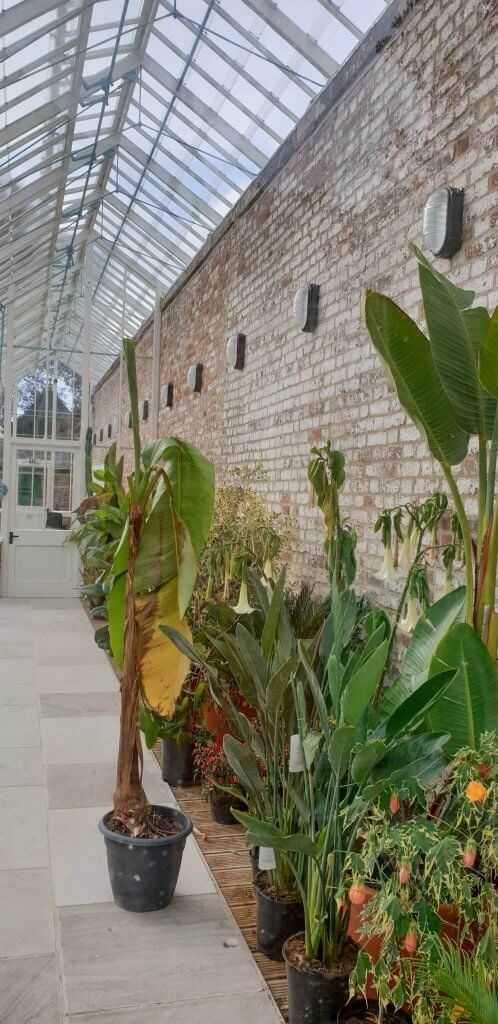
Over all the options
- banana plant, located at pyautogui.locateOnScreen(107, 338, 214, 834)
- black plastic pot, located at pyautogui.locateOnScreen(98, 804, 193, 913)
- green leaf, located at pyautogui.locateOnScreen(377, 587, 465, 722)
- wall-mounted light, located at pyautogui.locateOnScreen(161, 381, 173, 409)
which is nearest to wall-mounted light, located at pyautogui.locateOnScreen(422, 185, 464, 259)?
banana plant, located at pyautogui.locateOnScreen(107, 338, 214, 834)

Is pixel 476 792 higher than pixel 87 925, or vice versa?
pixel 476 792

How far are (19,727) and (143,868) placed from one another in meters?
2.27

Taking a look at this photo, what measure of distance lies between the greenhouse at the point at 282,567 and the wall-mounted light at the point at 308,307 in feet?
0.06

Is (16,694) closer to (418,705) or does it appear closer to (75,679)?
(75,679)

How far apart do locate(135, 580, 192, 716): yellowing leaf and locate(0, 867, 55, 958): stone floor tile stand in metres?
0.77

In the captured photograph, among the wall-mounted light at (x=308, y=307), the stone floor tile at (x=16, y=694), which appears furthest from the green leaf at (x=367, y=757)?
the stone floor tile at (x=16, y=694)

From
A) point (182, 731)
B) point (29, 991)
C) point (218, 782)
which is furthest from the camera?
point (182, 731)

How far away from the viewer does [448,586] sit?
2.60 meters

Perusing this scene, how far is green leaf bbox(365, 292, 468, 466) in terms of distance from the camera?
213 centimetres

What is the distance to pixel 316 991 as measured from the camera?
205 centimetres

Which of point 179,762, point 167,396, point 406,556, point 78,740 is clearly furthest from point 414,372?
point 167,396

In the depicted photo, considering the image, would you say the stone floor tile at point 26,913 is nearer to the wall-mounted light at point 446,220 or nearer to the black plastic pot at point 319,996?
the black plastic pot at point 319,996

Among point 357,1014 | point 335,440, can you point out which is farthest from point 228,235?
point 357,1014

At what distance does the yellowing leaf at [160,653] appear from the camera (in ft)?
9.15
